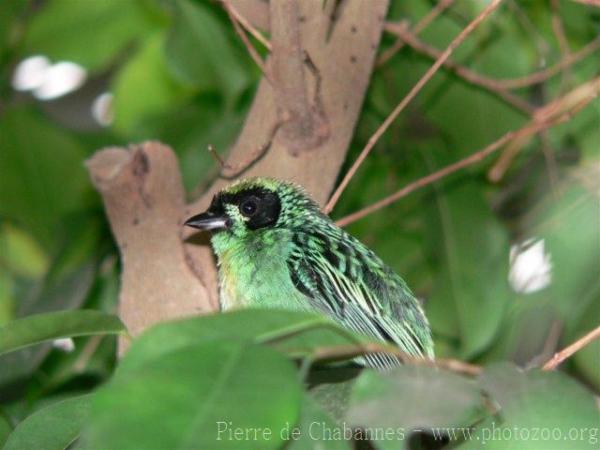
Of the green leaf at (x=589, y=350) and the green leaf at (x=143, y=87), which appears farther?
the green leaf at (x=143, y=87)

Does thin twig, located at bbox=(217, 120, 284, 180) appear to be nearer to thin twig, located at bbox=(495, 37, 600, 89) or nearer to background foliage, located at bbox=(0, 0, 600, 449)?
background foliage, located at bbox=(0, 0, 600, 449)

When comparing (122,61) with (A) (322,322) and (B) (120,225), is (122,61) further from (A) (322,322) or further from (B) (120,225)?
(A) (322,322)

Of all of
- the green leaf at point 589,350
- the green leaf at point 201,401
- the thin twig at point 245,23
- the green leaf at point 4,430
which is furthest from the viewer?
the green leaf at point 589,350

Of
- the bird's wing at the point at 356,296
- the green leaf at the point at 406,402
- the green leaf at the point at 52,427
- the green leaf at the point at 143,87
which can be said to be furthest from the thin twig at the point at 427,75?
the green leaf at the point at 143,87

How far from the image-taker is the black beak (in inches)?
133

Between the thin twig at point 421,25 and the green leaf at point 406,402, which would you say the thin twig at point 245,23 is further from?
the green leaf at point 406,402

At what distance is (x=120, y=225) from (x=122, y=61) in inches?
96.2

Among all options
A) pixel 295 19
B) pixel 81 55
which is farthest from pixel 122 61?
A: pixel 295 19

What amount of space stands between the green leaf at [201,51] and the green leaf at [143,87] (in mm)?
766

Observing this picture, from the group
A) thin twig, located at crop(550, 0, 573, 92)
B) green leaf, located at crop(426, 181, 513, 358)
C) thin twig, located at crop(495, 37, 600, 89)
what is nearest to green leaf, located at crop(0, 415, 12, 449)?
green leaf, located at crop(426, 181, 513, 358)

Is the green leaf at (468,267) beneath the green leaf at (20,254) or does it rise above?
above

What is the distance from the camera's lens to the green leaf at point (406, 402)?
1.83m

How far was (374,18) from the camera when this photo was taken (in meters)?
3.49

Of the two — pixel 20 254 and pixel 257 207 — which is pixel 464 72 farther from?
pixel 20 254
